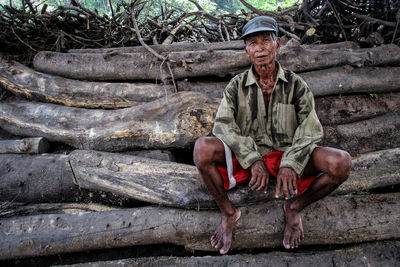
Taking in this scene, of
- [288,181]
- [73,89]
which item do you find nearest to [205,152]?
[288,181]

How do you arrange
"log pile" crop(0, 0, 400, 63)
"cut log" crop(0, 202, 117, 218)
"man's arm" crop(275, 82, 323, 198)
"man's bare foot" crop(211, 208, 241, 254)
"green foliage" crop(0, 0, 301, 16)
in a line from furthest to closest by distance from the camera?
1. "green foliage" crop(0, 0, 301, 16)
2. "log pile" crop(0, 0, 400, 63)
3. "cut log" crop(0, 202, 117, 218)
4. "man's bare foot" crop(211, 208, 241, 254)
5. "man's arm" crop(275, 82, 323, 198)

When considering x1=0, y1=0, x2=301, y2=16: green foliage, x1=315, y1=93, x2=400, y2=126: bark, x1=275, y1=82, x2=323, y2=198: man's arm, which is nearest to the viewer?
x1=275, y1=82, x2=323, y2=198: man's arm

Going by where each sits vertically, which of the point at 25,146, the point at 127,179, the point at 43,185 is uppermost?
the point at 25,146

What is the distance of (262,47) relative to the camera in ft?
6.02

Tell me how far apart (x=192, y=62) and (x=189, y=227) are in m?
1.89

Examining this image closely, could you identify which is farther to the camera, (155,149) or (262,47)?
(155,149)

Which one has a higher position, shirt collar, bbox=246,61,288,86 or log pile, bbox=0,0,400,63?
log pile, bbox=0,0,400,63

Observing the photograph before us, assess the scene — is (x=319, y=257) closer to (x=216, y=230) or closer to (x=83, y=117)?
(x=216, y=230)

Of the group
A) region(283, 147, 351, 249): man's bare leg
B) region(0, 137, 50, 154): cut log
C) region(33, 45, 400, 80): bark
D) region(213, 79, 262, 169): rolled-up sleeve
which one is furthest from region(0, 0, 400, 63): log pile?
region(283, 147, 351, 249): man's bare leg

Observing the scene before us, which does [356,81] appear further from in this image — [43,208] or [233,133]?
[43,208]

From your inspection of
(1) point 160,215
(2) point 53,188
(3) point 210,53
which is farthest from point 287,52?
(2) point 53,188

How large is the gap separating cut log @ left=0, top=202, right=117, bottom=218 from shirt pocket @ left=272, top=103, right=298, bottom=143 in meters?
1.62

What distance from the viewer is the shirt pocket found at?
1951 millimetres

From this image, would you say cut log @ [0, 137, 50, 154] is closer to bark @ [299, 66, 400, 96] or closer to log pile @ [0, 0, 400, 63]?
log pile @ [0, 0, 400, 63]
